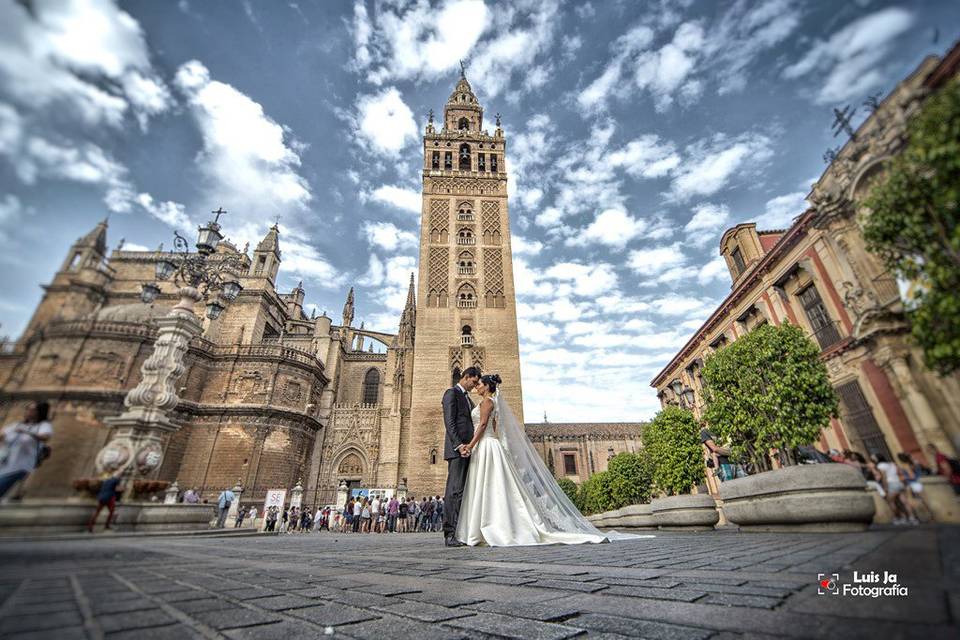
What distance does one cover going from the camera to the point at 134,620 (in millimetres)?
918

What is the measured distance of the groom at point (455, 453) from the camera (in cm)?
473

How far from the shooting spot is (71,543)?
1.26 metres

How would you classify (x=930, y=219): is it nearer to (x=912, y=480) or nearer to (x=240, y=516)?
(x=912, y=480)

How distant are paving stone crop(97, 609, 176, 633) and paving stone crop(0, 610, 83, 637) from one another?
0.09 meters

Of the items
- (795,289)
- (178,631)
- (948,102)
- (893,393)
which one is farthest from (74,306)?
(795,289)

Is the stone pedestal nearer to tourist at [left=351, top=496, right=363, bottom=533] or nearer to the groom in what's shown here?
the groom

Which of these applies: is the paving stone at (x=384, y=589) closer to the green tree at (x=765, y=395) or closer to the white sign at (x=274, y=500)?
the green tree at (x=765, y=395)

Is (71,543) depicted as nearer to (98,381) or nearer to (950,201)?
(98,381)

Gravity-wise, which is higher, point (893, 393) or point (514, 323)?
point (514, 323)

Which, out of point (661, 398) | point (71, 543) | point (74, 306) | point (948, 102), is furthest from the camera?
point (661, 398)

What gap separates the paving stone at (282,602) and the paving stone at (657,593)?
1.16 metres

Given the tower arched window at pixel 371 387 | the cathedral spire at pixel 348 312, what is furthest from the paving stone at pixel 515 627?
the cathedral spire at pixel 348 312

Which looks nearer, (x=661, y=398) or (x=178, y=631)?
(x=178, y=631)

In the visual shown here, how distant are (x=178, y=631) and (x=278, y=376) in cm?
2568
